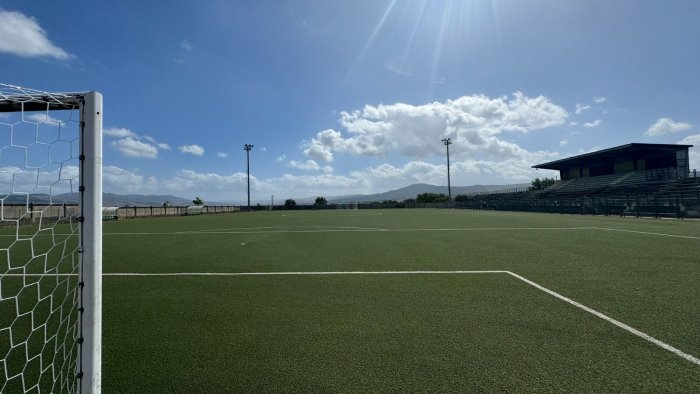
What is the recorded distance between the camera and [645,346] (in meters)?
2.92

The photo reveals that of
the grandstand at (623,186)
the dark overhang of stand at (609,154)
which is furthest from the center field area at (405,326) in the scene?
the dark overhang of stand at (609,154)

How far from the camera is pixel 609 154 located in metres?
44.8

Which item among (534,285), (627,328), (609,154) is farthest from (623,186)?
(627,328)

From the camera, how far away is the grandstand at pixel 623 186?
24.8 metres

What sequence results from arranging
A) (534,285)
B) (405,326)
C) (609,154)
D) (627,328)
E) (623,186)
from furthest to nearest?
(609,154) → (623,186) → (534,285) → (405,326) → (627,328)

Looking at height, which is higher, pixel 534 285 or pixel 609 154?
pixel 609 154

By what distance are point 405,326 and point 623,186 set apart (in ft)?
150

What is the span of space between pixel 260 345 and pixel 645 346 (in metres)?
3.45

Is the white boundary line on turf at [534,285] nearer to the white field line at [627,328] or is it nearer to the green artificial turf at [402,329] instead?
the white field line at [627,328]

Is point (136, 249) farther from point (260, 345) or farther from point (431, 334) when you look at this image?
point (431, 334)

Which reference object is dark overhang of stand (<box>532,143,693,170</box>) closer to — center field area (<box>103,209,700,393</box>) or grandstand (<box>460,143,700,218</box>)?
grandstand (<box>460,143,700,218</box>)

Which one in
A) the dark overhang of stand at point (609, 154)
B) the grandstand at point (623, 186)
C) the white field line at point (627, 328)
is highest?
the dark overhang of stand at point (609, 154)

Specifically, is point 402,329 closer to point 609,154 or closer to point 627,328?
point 627,328

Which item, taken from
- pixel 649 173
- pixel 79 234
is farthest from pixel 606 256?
pixel 649 173
